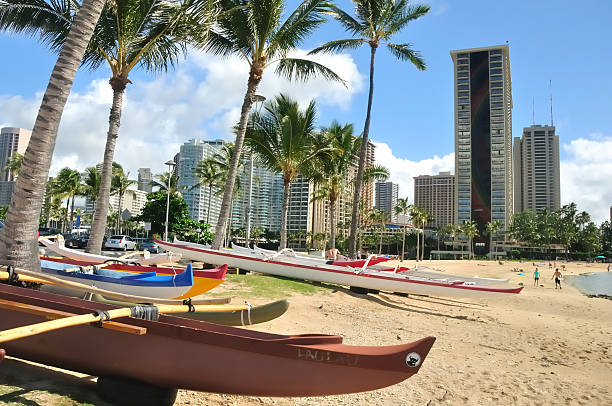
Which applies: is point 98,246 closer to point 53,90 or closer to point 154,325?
point 53,90

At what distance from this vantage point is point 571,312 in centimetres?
1650

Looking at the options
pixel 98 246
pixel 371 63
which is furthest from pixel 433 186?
pixel 98 246

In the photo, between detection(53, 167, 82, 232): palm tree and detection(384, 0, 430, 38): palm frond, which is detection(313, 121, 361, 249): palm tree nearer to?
detection(384, 0, 430, 38): palm frond

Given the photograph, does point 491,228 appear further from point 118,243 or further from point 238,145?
point 238,145

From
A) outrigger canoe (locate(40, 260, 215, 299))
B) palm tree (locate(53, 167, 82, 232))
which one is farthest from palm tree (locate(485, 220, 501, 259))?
outrigger canoe (locate(40, 260, 215, 299))

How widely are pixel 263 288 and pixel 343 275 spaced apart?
3.49m

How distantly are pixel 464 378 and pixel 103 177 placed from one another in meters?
11.0

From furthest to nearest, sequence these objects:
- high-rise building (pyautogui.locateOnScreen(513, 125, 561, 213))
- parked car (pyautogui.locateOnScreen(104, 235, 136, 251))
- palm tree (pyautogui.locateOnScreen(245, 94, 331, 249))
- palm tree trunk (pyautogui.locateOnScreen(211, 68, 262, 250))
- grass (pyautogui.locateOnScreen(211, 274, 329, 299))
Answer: high-rise building (pyautogui.locateOnScreen(513, 125, 561, 213)) → parked car (pyautogui.locateOnScreen(104, 235, 136, 251)) → palm tree (pyautogui.locateOnScreen(245, 94, 331, 249)) → palm tree trunk (pyautogui.locateOnScreen(211, 68, 262, 250)) → grass (pyautogui.locateOnScreen(211, 274, 329, 299))

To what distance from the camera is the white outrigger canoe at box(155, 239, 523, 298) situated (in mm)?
13914

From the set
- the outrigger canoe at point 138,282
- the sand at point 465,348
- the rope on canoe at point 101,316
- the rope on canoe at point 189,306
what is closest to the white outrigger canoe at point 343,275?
the sand at point 465,348

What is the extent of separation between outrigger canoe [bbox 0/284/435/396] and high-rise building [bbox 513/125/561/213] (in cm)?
17611

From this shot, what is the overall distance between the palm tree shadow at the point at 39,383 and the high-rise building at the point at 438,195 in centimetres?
16559

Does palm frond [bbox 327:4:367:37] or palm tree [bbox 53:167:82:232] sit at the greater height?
palm frond [bbox 327:4:367:37]

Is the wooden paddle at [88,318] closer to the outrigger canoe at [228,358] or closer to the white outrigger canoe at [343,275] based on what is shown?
the outrigger canoe at [228,358]
